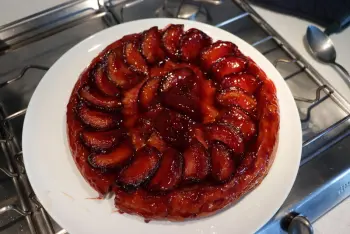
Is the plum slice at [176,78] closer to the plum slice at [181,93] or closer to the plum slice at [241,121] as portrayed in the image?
the plum slice at [181,93]

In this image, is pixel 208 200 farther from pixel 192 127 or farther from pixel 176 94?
pixel 176 94

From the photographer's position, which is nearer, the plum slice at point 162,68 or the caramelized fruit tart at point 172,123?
the caramelized fruit tart at point 172,123

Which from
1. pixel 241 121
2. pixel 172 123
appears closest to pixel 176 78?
pixel 172 123

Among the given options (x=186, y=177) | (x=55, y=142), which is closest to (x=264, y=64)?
(x=186, y=177)

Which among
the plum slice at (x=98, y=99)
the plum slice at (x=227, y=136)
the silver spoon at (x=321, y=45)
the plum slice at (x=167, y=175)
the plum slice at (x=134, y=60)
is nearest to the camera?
the plum slice at (x=167, y=175)

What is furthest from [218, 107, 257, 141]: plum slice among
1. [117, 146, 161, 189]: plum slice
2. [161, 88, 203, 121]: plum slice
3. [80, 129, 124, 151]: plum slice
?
[80, 129, 124, 151]: plum slice

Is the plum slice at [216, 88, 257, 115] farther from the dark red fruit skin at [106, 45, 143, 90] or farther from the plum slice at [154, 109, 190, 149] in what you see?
the dark red fruit skin at [106, 45, 143, 90]

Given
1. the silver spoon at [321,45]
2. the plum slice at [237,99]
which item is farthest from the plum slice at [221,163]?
the silver spoon at [321,45]
